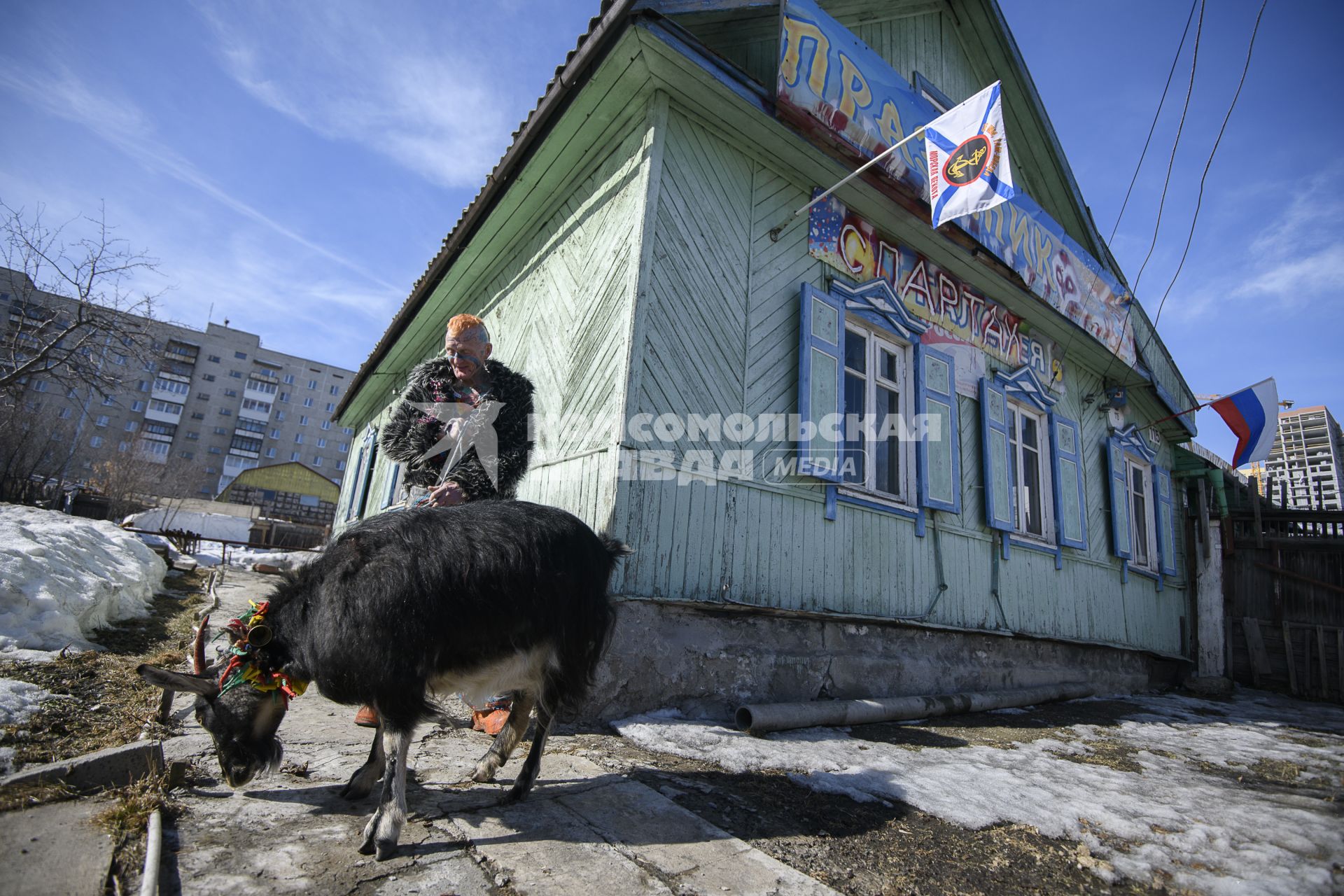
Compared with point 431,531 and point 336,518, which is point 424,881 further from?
point 336,518

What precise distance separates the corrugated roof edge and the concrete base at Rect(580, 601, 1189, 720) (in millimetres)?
3953

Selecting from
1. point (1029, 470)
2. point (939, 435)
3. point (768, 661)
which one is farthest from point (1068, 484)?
point (768, 661)

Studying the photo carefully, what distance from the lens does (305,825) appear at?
6.73ft

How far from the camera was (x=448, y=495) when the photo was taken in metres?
3.51

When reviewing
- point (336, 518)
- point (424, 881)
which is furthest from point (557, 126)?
point (336, 518)

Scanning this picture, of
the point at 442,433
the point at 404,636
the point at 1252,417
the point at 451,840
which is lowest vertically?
the point at 451,840

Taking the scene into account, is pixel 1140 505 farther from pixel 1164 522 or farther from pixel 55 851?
pixel 55 851

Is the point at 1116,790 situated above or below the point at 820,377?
below

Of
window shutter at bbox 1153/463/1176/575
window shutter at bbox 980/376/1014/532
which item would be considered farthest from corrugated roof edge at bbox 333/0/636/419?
window shutter at bbox 1153/463/1176/575

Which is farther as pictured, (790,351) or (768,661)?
(790,351)

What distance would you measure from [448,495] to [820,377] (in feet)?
10.9

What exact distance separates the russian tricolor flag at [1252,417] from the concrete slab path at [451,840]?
1035cm

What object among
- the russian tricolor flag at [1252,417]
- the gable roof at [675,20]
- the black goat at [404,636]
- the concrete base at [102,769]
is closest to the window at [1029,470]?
the russian tricolor flag at [1252,417]

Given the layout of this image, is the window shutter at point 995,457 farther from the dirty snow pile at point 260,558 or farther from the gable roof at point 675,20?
the dirty snow pile at point 260,558
